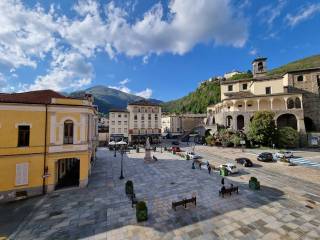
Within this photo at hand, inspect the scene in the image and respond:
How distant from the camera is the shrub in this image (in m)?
41.8

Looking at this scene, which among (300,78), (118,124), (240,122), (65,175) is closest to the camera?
(65,175)

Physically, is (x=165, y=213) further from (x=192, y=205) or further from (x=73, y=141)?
(x=73, y=141)

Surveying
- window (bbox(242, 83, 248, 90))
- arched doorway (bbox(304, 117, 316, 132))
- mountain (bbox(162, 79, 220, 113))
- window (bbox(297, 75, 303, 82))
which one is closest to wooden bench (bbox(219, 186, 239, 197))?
arched doorway (bbox(304, 117, 316, 132))

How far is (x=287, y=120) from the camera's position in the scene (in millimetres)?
48656

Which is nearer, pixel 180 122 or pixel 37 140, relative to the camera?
pixel 37 140

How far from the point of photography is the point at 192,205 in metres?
14.1

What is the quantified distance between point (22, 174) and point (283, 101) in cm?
5714

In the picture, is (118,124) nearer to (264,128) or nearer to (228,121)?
(228,121)

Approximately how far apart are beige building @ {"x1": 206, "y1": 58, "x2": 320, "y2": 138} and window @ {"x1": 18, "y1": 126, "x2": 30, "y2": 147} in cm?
4809

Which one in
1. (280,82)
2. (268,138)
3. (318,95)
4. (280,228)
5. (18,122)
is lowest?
(280,228)

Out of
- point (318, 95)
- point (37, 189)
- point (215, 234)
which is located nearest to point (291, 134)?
point (318, 95)

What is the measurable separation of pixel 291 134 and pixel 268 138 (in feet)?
16.3

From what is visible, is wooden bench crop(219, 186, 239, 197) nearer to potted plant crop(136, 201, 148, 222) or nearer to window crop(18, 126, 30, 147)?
potted plant crop(136, 201, 148, 222)

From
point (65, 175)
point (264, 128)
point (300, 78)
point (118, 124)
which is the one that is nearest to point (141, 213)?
point (65, 175)
